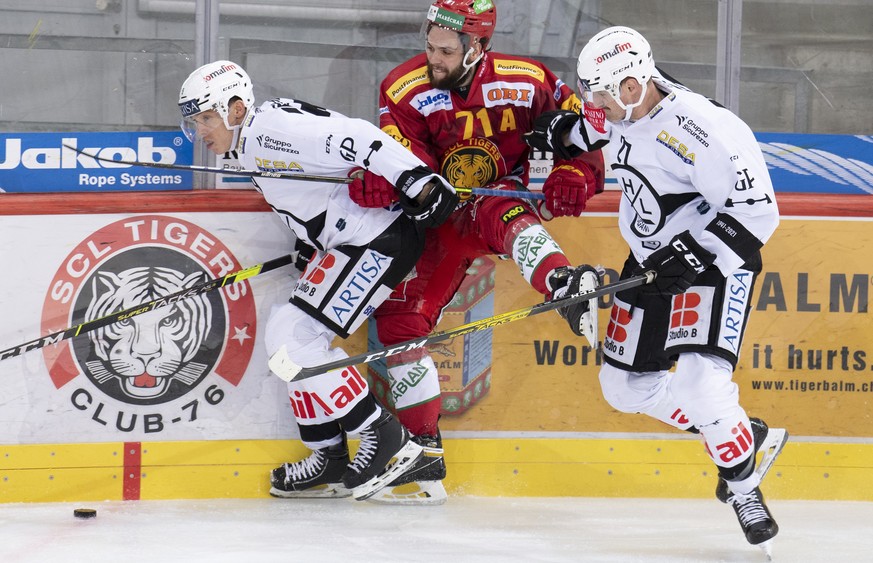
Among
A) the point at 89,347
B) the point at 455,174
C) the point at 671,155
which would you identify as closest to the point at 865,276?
the point at 671,155

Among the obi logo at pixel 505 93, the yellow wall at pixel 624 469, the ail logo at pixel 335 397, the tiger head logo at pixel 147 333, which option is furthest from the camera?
the yellow wall at pixel 624 469

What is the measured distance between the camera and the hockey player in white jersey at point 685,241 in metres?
2.85

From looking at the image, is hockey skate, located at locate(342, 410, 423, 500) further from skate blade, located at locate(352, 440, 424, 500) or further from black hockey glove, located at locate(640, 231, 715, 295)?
black hockey glove, located at locate(640, 231, 715, 295)

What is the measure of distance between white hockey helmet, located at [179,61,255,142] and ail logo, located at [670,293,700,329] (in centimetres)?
134

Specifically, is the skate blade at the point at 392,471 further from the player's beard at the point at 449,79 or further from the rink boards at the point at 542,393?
the player's beard at the point at 449,79

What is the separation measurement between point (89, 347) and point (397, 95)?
4.05ft

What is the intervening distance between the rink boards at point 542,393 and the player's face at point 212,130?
283 mm

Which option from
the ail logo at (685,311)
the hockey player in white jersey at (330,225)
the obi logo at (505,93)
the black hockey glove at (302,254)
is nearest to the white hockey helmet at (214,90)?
the hockey player in white jersey at (330,225)

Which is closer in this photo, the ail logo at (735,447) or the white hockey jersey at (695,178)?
the white hockey jersey at (695,178)

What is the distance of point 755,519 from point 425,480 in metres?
1.02

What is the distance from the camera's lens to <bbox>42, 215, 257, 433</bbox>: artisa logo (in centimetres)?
349

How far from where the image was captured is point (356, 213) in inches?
130

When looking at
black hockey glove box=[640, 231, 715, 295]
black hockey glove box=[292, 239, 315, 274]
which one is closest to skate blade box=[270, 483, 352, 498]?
black hockey glove box=[292, 239, 315, 274]

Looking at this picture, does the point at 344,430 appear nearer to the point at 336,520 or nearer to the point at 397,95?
the point at 336,520
